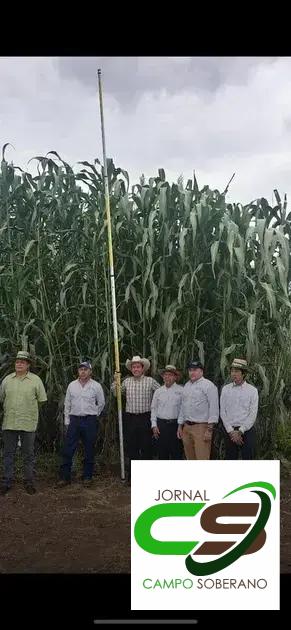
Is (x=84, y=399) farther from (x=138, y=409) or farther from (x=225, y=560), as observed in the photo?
(x=225, y=560)

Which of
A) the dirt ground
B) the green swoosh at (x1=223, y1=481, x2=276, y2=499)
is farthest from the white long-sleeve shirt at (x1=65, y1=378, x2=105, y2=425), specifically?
the green swoosh at (x1=223, y1=481, x2=276, y2=499)

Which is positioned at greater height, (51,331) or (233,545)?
(51,331)

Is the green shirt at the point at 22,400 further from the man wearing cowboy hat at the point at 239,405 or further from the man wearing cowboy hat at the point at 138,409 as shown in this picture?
the man wearing cowboy hat at the point at 239,405

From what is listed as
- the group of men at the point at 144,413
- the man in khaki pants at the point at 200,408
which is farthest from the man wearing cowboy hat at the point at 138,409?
the man in khaki pants at the point at 200,408

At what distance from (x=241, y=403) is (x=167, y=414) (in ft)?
1.63

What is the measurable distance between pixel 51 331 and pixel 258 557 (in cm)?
233

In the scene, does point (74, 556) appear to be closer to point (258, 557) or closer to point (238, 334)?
point (258, 557)

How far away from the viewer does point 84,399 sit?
4.12 metres

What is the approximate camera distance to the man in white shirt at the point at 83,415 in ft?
13.5

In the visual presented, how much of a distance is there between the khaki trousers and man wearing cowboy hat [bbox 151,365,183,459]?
0.11m

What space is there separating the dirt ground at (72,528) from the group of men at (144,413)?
0.13 m

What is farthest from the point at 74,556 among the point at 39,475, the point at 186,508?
the point at 39,475

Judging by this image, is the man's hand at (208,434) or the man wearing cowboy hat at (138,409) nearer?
the man's hand at (208,434)

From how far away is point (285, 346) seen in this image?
14.2ft
